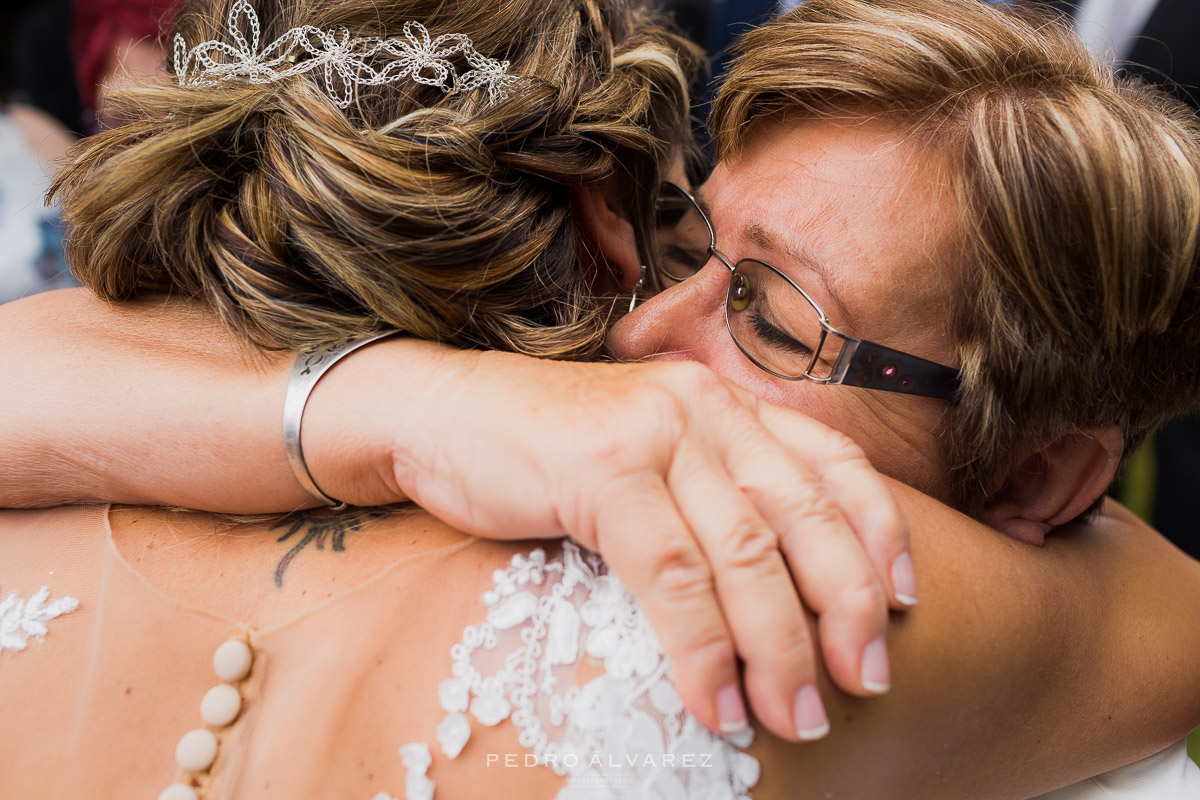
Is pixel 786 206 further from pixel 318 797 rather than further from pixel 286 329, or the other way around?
pixel 318 797

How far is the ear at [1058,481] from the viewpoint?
1.54 meters

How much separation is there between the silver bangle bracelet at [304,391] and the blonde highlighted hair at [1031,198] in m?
0.87

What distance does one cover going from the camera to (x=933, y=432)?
1.53 metres

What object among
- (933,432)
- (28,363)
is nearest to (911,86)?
(933,432)

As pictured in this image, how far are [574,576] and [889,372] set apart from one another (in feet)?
2.28

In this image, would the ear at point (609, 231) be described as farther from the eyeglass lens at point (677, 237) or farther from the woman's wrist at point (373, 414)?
the woman's wrist at point (373, 414)

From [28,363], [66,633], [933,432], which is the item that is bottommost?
[66,633]

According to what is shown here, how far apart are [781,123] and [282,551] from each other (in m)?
1.17

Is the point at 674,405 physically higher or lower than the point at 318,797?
higher

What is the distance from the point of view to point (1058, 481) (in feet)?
5.18

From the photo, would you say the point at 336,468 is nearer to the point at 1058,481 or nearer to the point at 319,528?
the point at 319,528

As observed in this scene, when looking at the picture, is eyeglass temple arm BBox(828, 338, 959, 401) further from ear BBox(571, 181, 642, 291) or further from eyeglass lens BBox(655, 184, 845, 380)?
ear BBox(571, 181, 642, 291)

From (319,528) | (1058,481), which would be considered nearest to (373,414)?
(319,528)

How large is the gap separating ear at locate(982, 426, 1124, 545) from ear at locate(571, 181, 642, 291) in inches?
33.3
